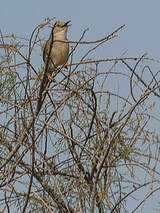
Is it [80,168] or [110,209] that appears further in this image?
[80,168]

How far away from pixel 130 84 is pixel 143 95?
8.1 inches

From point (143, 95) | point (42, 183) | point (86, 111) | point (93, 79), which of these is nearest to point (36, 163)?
point (42, 183)

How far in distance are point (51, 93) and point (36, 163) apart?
1.45 feet

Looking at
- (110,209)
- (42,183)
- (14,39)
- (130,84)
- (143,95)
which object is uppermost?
(14,39)

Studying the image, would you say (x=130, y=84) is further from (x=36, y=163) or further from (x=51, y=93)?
(x=36, y=163)

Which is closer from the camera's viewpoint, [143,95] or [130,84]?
[143,95]

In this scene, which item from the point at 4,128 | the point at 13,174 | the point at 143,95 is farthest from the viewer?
the point at 4,128

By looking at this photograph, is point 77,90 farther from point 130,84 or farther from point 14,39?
point 14,39

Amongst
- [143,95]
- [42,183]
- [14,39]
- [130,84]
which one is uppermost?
[14,39]

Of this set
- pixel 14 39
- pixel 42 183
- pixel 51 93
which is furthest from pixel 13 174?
pixel 14 39

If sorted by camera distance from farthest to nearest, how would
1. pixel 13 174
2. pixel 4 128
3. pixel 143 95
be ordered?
pixel 4 128, pixel 13 174, pixel 143 95

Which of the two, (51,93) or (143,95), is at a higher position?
(51,93)

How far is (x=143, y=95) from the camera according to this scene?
8.02 ft

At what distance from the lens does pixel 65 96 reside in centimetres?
282
